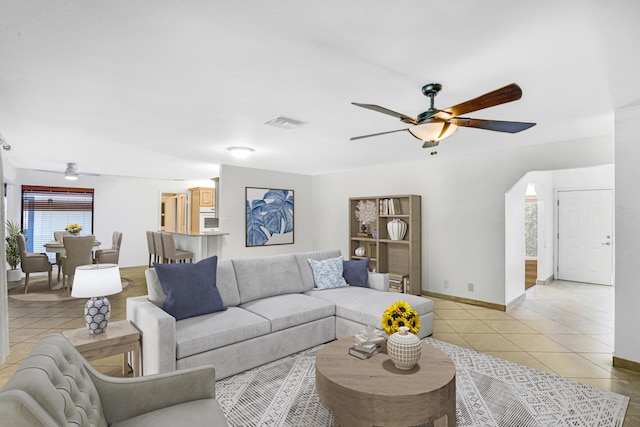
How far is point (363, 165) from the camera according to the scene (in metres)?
6.12

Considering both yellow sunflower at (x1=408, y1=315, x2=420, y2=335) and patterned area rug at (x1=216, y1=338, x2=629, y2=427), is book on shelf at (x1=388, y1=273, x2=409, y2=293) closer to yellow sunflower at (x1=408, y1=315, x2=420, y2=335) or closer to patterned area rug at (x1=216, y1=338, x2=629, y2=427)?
patterned area rug at (x1=216, y1=338, x2=629, y2=427)

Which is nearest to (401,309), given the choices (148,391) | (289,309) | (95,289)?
(289,309)

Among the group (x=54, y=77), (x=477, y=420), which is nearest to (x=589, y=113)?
(x=477, y=420)

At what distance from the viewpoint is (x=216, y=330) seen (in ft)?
8.87

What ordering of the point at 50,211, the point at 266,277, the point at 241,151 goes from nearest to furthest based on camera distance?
the point at 266,277 < the point at 241,151 < the point at 50,211

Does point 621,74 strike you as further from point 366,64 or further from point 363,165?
point 363,165

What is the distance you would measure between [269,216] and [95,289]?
4379 mm

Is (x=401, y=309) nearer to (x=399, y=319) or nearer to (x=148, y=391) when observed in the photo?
(x=399, y=319)

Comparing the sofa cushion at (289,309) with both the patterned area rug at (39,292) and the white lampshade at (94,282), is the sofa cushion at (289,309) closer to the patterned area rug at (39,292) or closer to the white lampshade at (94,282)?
the white lampshade at (94,282)

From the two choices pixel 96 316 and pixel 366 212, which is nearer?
pixel 96 316

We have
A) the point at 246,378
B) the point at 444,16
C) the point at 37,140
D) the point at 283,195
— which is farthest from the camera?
the point at 283,195

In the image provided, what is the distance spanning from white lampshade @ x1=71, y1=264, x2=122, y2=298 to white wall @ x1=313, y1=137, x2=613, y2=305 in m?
3.91

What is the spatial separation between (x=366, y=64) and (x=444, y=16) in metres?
0.59

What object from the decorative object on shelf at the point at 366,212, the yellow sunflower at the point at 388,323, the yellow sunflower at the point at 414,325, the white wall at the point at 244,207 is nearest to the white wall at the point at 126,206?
the white wall at the point at 244,207
